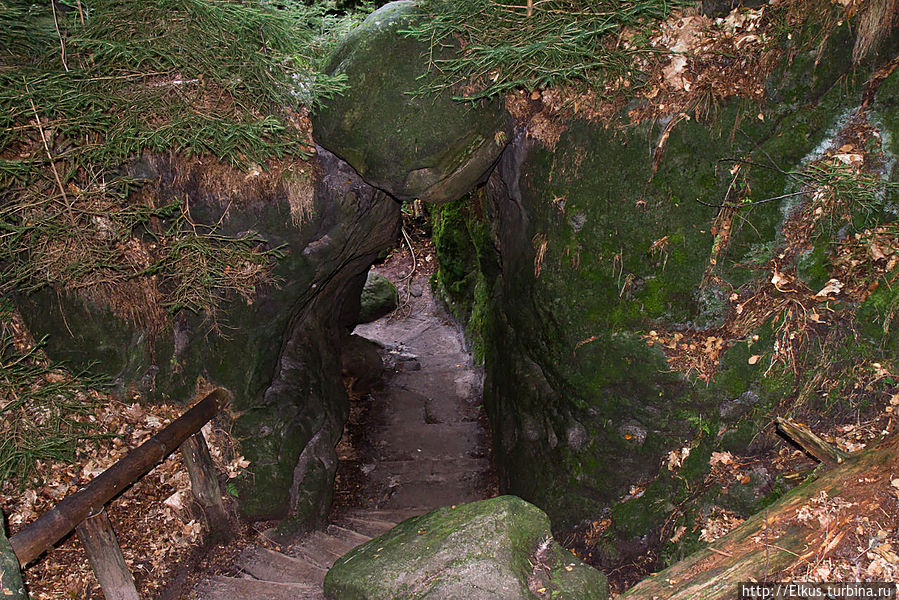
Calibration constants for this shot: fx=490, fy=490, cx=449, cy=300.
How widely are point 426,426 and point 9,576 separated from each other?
7915 millimetres

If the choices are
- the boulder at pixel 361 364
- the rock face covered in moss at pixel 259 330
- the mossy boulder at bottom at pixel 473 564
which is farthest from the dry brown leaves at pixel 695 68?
the boulder at pixel 361 364

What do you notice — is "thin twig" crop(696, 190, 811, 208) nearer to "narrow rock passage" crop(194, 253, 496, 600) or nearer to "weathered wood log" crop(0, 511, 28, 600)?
"narrow rock passage" crop(194, 253, 496, 600)

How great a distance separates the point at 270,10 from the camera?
504 cm

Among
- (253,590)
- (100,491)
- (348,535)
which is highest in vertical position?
(100,491)

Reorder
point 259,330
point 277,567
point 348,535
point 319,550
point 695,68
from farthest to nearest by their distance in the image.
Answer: point 348,535 < point 259,330 < point 319,550 < point 277,567 < point 695,68

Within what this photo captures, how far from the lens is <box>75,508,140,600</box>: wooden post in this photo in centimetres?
399

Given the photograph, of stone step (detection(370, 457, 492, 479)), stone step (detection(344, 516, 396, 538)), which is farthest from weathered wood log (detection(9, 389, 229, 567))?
stone step (detection(370, 457, 492, 479))

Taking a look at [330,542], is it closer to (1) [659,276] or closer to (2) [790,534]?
(1) [659,276]

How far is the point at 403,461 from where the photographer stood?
29.8 feet

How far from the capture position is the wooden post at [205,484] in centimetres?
575

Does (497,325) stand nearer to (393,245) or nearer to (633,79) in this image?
(393,245)

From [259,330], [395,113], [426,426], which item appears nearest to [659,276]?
[395,113]

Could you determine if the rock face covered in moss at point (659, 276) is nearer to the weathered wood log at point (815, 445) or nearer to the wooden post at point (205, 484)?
the weathered wood log at point (815, 445)

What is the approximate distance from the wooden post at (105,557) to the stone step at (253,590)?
0.93m
